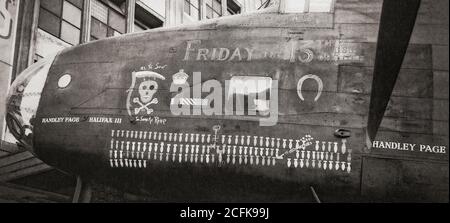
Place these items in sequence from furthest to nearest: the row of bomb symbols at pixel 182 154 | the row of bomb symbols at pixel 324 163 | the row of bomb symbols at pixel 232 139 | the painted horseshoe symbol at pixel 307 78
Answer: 1. the painted horseshoe symbol at pixel 307 78
2. the row of bomb symbols at pixel 182 154
3. the row of bomb symbols at pixel 232 139
4. the row of bomb symbols at pixel 324 163

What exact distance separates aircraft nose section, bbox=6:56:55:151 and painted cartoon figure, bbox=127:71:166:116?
1662 millimetres

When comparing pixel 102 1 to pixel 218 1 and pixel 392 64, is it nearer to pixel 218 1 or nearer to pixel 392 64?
pixel 218 1

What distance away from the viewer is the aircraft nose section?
759cm

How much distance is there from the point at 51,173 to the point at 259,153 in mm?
6276

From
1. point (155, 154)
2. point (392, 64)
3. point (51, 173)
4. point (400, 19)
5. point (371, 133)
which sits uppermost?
point (400, 19)

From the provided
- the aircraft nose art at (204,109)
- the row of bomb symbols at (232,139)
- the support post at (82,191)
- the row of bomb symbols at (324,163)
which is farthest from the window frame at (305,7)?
the support post at (82,191)

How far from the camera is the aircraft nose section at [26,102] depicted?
7.59 metres

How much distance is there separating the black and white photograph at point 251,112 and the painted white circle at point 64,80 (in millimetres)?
23

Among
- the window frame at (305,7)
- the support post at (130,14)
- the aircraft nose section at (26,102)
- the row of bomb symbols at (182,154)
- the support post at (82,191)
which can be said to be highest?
the support post at (130,14)

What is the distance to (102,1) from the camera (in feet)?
65.0

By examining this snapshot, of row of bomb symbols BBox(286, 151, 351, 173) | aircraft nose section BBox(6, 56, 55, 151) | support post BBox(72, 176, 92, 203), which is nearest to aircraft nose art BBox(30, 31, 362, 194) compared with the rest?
row of bomb symbols BBox(286, 151, 351, 173)

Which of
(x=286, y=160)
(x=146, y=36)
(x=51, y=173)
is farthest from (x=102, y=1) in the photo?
(x=286, y=160)

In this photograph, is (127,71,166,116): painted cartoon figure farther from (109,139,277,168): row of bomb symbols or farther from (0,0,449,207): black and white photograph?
(109,139,277,168): row of bomb symbols

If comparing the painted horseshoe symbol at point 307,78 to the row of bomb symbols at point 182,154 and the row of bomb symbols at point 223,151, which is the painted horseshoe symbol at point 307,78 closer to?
the row of bomb symbols at point 223,151
